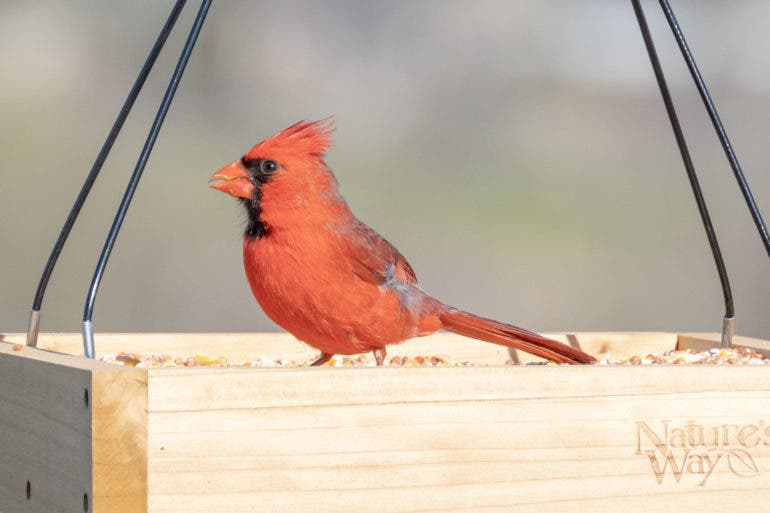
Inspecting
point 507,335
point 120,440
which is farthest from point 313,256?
point 120,440

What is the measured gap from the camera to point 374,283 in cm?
175

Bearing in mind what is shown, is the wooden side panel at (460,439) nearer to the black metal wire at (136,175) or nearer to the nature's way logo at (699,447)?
the nature's way logo at (699,447)

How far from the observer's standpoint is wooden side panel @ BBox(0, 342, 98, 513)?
129 cm

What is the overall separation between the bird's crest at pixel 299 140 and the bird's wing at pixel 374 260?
15 centimetres

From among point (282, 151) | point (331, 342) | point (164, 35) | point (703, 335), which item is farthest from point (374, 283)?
point (703, 335)

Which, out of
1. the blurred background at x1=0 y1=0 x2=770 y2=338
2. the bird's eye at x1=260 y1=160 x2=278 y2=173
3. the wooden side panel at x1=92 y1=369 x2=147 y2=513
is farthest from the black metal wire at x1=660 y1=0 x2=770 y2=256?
the blurred background at x1=0 y1=0 x2=770 y2=338

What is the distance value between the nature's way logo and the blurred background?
2.28 metres

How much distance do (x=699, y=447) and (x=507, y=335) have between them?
0.45 metres

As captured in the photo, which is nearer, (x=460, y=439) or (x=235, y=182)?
(x=460, y=439)

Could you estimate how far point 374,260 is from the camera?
1.77m

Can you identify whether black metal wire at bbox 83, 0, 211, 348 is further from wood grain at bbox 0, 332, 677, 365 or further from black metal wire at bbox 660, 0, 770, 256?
black metal wire at bbox 660, 0, 770, 256

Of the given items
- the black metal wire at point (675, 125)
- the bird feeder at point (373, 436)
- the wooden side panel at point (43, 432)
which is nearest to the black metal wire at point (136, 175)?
the bird feeder at point (373, 436)

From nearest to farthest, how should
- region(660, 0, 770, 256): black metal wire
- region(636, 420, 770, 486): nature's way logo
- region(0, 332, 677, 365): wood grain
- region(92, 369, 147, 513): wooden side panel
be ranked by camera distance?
region(92, 369, 147, 513): wooden side panel
region(636, 420, 770, 486): nature's way logo
region(660, 0, 770, 256): black metal wire
region(0, 332, 677, 365): wood grain

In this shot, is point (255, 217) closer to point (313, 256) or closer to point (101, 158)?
point (313, 256)
